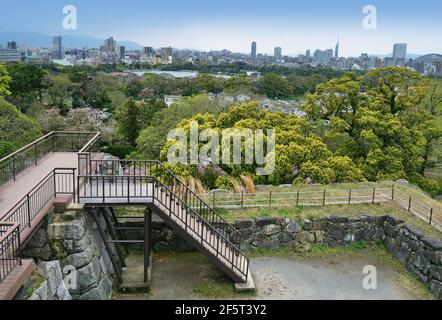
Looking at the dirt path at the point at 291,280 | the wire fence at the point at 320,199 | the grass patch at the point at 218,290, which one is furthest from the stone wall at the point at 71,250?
the wire fence at the point at 320,199

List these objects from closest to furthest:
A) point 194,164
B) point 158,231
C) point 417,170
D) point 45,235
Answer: point 45,235, point 158,231, point 194,164, point 417,170

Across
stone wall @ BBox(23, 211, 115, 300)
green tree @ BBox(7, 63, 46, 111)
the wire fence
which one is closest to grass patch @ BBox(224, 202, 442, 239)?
the wire fence

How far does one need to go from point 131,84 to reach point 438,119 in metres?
57.6

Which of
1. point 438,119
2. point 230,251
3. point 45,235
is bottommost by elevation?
point 230,251

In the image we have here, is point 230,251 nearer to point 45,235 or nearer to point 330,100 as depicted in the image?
point 45,235

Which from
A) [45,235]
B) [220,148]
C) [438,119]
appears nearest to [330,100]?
[438,119]

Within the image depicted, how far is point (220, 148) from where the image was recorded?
59.0 ft

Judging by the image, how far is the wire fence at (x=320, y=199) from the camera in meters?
14.7

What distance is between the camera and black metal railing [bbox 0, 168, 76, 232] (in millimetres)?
8469

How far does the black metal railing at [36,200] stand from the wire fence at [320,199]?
210 inches

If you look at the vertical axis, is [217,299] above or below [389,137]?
below

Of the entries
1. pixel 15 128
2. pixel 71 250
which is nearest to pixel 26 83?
pixel 15 128

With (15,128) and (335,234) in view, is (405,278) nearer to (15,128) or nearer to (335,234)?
(335,234)

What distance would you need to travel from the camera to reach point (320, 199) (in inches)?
611
